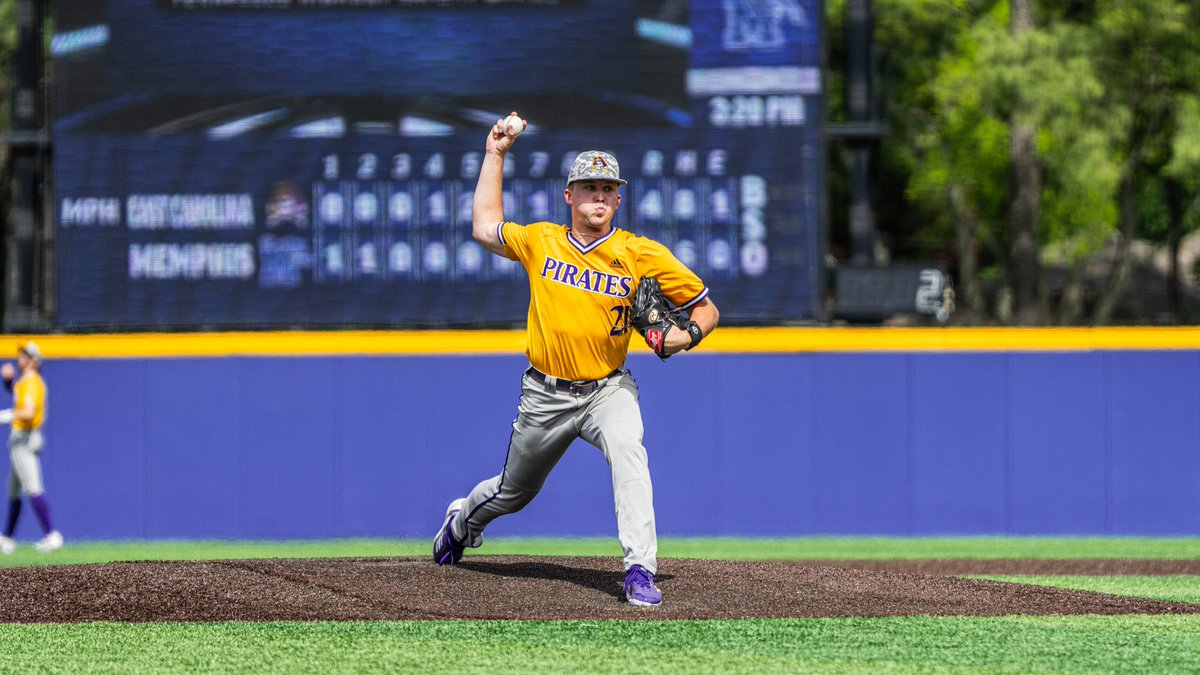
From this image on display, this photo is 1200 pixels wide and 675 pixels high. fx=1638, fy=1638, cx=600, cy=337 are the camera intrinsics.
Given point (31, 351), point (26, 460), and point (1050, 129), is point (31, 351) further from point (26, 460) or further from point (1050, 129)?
point (1050, 129)

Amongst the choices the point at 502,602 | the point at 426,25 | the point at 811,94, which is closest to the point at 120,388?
the point at 426,25

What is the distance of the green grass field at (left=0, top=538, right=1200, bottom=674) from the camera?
4.66m

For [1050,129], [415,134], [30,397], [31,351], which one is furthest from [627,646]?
[1050,129]

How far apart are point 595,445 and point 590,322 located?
440mm

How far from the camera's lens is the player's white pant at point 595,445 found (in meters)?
5.63

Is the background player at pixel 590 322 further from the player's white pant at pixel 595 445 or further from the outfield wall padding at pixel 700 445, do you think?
the outfield wall padding at pixel 700 445

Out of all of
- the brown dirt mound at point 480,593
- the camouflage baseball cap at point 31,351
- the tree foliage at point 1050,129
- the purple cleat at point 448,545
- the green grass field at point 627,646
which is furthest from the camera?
the tree foliage at point 1050,129

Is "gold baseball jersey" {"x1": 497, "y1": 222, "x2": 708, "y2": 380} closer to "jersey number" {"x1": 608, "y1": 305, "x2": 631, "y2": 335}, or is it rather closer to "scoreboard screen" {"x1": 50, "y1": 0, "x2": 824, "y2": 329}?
"jersey number" {"x1": 608, "y1": 305, "x2": 631, "y2": 335}

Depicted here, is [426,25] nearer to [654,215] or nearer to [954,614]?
[654,215]

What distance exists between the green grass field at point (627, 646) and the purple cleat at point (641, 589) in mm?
280

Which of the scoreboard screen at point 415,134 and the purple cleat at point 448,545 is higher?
the scoreboard screen at point 415,134

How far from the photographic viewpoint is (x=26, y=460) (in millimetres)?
10930

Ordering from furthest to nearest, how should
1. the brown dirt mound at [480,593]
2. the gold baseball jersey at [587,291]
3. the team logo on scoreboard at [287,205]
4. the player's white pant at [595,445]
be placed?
the team logo on scoreboard at [287,205]
the gold baseball jersey at [587,291]
the player's white pant at [595,445]
the brown dirt mound at [480,593]

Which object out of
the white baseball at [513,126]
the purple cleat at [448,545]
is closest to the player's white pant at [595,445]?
the purple cleat at [448,545]
